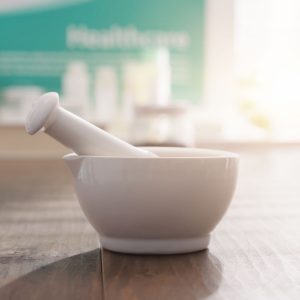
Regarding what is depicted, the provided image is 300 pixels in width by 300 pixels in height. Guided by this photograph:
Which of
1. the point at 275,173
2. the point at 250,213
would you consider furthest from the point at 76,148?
the point at 275,173

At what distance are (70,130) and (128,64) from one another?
2588 mm

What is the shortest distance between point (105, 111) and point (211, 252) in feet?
8.40

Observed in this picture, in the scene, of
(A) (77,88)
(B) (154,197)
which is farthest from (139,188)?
(A) (77,88)

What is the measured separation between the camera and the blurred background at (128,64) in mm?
3133

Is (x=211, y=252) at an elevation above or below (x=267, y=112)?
above

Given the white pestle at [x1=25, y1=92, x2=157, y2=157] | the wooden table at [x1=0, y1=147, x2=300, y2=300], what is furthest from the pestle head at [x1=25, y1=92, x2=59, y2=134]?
the wooden table at [x1=0, y1=147, x2=300, y2=300]

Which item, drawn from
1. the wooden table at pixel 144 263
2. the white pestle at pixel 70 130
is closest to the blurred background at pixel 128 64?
the wooden table at pixel 144 263

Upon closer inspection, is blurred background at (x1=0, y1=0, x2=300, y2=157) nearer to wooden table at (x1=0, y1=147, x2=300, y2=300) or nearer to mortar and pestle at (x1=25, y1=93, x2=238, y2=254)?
wooden table at (x1=0, y1=147, x2=300, y2=300)

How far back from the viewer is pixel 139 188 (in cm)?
59

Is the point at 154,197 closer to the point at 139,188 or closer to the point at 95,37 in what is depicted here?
the point at 139,188

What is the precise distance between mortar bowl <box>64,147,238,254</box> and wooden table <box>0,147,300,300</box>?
0.06 ft

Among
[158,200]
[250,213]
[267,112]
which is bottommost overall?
[267,112]

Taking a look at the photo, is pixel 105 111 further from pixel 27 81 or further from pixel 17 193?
pixel 17 193

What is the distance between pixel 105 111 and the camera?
3.14m
